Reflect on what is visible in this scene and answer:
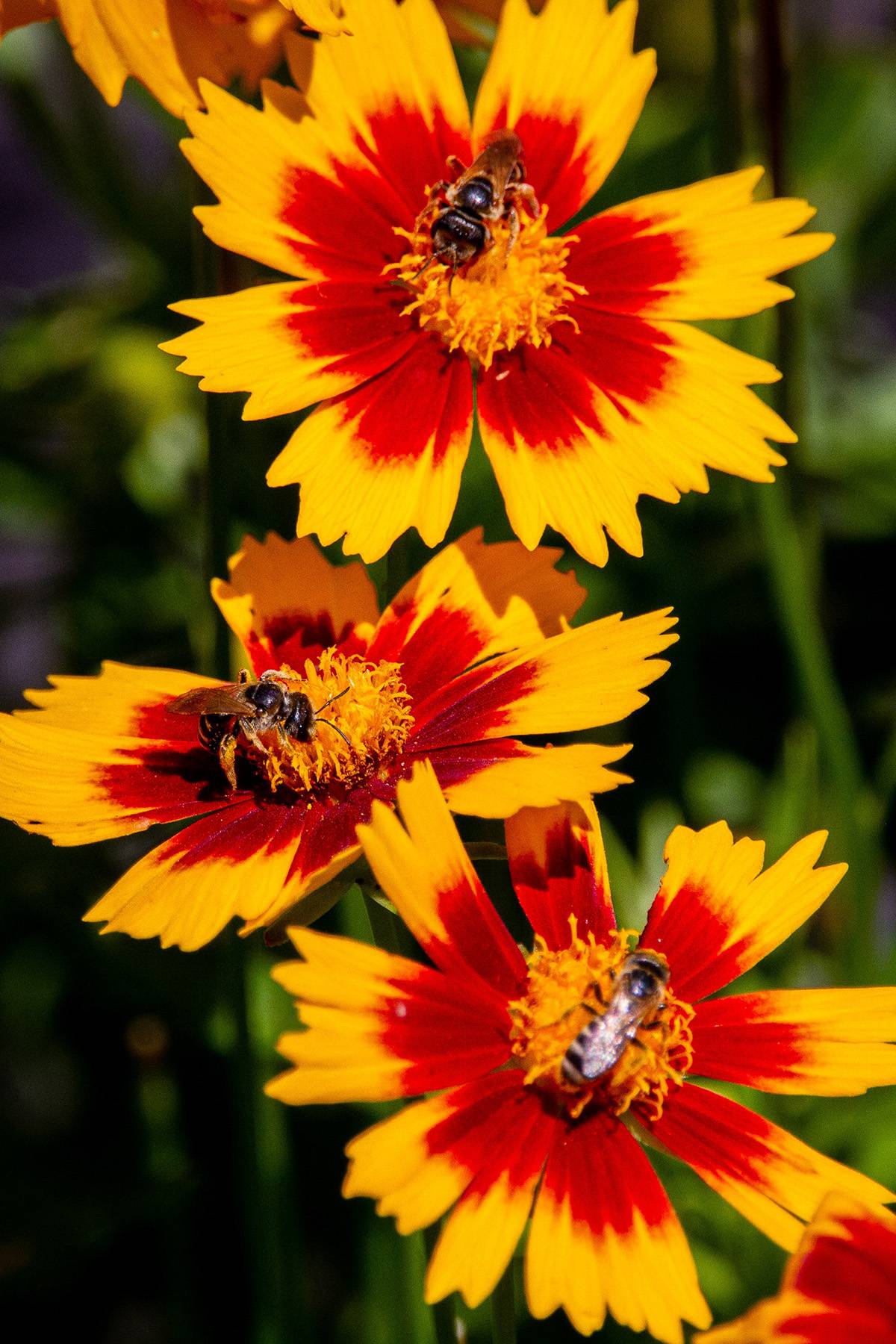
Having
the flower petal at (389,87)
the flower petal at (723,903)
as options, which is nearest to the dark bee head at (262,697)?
the flower petal at (723,903)

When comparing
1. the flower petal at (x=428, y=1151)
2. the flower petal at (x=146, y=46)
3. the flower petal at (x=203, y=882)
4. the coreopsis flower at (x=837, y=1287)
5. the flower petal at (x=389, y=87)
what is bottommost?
the coreopsis flower at (x=837, y=1287)

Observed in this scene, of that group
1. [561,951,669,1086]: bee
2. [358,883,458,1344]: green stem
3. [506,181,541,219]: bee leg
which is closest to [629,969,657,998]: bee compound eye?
[561,951,669,1086]: bee

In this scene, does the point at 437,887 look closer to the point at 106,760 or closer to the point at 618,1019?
the point at 618,1019

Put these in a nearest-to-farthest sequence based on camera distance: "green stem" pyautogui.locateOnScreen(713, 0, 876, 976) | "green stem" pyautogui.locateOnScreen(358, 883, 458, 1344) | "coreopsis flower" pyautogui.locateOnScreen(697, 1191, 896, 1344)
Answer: "coreopsis flower" pyautogui.locateOnScreen(697, 1191, 896, 1344) < "green stem" pyautogui.locateOnScreen(358, 883, 458, 1344) < "green stem" pyautogui.locateOnScreen(713, 0, 876, 976)

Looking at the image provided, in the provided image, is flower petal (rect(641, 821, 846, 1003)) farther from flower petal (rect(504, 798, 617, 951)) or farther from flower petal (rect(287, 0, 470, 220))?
flower petal (rect(287, 0, 470, 220))

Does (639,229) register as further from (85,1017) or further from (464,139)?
(85,1017)

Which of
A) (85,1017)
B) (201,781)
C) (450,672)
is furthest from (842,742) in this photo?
(85,1017)

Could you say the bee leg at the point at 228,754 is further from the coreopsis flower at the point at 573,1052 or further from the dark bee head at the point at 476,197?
the dark bee head at the point at 476,197
